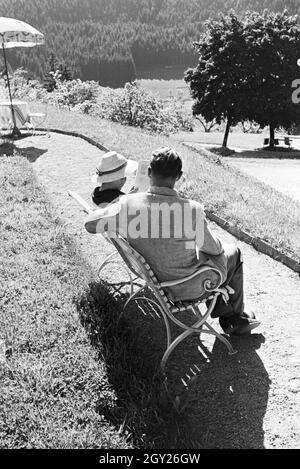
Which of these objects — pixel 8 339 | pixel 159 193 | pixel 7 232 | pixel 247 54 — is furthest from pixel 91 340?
pixel 247 54

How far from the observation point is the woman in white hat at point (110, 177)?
467cm

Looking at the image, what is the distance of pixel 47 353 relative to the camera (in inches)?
153

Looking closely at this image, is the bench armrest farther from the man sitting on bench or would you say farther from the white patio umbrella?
the white patio umbrella

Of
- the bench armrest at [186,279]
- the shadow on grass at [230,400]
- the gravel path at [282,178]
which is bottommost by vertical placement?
the gravel path at [282,178]

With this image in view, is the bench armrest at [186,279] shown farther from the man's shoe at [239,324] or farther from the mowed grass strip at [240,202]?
the mowed grass strip at [240,202]

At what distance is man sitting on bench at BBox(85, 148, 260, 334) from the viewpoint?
3.43 m

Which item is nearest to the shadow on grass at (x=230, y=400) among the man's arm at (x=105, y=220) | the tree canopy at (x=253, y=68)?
the man's arm at (x=105, y=220)

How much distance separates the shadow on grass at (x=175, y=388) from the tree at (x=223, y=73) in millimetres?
35769

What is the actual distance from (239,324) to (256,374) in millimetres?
485

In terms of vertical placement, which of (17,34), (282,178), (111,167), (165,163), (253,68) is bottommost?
(282,178)

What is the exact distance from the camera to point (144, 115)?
4981cm

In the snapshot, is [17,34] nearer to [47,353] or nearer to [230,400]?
[47,353]

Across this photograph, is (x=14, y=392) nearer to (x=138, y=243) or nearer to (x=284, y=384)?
(x=138, y=243)

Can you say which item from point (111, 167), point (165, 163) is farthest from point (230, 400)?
point (111, 167)
